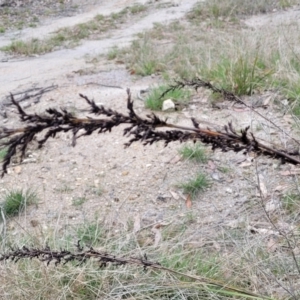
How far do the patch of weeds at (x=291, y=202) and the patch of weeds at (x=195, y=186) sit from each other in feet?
1.79

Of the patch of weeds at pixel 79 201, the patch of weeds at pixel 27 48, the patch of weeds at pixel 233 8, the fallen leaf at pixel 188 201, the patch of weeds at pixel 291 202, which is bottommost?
the patch of weeds at pixel 233 8

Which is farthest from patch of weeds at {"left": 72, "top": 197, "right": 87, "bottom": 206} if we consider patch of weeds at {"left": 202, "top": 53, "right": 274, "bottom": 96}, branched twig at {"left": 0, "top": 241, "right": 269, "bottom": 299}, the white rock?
patch of weeds at {"left": 202, "top": 53, "right": 274, "bottom": 96}

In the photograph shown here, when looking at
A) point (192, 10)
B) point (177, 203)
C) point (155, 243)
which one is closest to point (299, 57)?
point (177, 203)

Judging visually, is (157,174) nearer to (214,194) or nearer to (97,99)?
(214,194)

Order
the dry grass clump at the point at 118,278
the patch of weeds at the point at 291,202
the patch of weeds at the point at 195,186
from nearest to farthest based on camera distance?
the dry grass clump at the point at 118,278 < the patch of weeds at the point at 291,202 < the patch of weeds at the point at 195,186

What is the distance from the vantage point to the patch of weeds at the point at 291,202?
2.49 meters

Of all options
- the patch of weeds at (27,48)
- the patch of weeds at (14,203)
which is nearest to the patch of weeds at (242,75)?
the patch of weeds at (14,203)

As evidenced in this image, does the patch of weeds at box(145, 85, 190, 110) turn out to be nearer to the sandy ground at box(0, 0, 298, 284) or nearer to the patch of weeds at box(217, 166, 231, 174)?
the sandy ground at box(0, 0, 298, 284)

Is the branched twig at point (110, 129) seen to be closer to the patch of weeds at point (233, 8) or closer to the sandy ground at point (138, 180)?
the sandy ground at point (138, 180)

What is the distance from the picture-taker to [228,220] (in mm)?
2557

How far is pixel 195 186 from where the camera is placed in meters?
3.01

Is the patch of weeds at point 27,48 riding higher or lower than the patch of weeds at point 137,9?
higher

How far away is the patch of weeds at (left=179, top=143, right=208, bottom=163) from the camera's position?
332cm

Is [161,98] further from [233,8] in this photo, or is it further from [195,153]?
[233,8]
